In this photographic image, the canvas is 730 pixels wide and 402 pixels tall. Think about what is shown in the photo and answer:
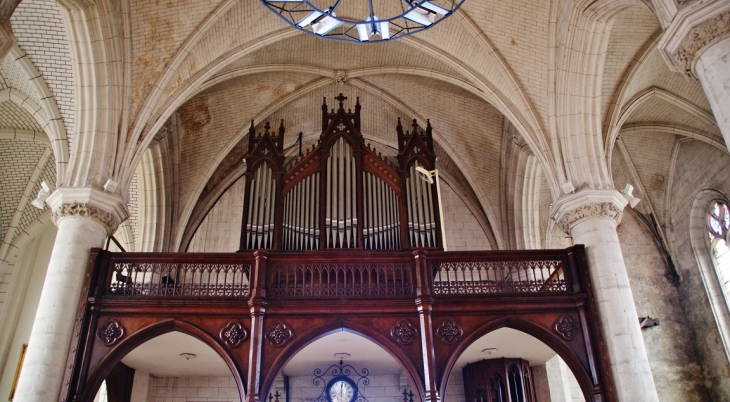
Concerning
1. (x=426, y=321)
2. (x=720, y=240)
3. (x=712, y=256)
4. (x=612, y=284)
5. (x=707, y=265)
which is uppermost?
(x=720, y=240)

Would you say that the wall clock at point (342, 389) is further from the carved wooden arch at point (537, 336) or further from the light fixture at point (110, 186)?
the light fixture at point (110, 186)

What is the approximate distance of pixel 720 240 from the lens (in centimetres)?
1294

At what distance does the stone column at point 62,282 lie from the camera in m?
7.97

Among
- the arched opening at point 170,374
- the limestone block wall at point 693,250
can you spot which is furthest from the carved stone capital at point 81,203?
the limestone block wall at point 693,250

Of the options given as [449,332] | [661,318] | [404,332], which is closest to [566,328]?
[449,332]

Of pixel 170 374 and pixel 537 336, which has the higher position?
pixel 170 374

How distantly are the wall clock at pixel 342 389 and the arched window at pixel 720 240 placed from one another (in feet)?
26.6

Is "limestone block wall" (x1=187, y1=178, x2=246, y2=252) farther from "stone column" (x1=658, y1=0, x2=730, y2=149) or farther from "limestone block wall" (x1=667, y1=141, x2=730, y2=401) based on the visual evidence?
"limestone block wall" (x1=667, y1=141, x2=730, y2=401)

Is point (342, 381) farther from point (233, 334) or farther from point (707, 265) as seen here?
point (707, 265)

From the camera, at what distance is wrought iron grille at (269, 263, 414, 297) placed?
932cm

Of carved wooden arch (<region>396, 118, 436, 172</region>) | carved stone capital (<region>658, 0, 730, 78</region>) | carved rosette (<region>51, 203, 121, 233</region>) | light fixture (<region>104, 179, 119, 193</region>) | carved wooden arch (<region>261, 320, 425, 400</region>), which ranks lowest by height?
carved wooden arch (<region>261, 320, 425, 400</region>)

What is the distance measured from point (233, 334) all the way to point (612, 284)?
569cm

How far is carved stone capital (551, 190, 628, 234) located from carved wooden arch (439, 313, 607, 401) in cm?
163

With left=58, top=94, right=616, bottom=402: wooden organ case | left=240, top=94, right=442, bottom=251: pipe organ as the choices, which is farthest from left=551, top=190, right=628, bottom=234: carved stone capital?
left=240, top=94, right=442, bottom=251: pipe organ
